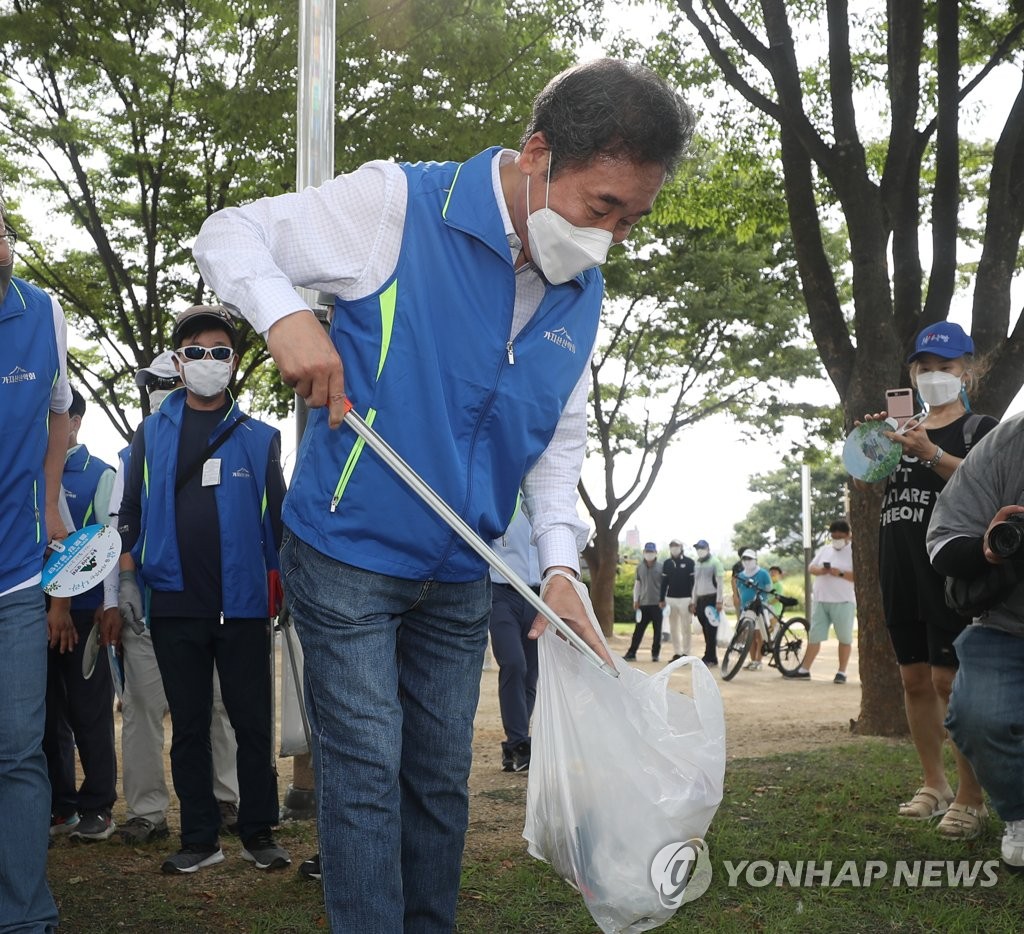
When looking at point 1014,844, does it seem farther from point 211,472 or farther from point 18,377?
point 18,377

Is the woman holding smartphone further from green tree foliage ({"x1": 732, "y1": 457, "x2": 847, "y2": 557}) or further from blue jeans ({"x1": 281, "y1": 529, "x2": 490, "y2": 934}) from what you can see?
green tree foliage ({"x1": 732, "y1": 457, "x2": 847, "y2": 557})

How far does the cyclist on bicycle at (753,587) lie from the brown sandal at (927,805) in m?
10.5

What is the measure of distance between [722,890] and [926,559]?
179 centimetres

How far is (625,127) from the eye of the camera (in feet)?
8.31

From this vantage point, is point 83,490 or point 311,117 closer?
point 311,117

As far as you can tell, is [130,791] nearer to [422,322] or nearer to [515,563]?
[515,563]

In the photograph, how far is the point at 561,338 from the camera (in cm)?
269

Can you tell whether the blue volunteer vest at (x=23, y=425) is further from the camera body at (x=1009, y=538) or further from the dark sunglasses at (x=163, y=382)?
the dark sunglasses at (x=163, y=382)

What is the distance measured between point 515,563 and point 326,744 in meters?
4.53

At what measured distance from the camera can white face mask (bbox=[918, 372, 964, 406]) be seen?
17.2 ft

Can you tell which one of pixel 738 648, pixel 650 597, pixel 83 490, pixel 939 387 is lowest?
pixel 738 648

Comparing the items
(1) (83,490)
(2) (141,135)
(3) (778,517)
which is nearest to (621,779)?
(1) (83,490)

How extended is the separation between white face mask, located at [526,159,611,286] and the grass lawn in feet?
7.21

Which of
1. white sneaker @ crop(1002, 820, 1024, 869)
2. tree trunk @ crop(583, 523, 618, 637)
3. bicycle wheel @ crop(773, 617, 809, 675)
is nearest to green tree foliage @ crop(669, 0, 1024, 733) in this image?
white sneaker @ crop(1002, 820, 1024, 869)
